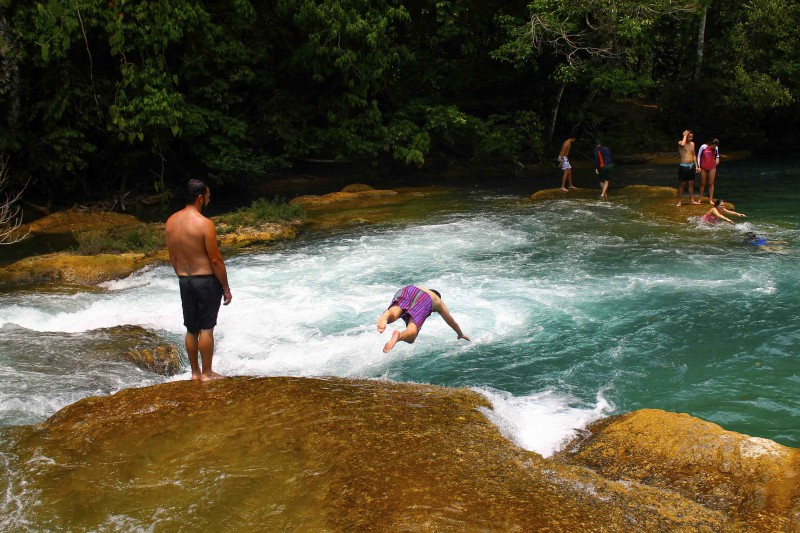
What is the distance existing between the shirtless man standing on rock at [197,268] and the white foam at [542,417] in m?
2.42

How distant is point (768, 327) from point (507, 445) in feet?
16.3

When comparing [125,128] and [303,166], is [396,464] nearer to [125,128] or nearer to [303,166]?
[125,128]

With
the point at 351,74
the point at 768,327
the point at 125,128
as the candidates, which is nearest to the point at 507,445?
the point at 768,327

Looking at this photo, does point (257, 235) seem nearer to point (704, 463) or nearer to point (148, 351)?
point (148, 351)

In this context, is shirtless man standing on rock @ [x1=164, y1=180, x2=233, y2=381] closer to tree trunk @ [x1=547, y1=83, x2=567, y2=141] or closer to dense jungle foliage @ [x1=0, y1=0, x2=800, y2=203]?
dense jungle foliage @ [x1=0, y1=0, x2=800, y2=203]

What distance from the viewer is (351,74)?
802 inches

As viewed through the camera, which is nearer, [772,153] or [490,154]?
[490,154]

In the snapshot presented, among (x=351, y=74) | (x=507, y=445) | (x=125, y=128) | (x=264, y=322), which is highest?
(x=351, y=74)

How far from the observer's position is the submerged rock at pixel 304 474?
360 cm

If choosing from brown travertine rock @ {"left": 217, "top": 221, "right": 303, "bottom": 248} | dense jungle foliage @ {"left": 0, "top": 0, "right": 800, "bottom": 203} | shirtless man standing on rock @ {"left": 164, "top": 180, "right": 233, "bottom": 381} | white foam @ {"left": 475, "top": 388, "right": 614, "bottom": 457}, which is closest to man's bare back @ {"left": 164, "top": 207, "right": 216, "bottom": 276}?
shirtless man standing on rock @ {"left": 164, "top": 180, "right": 233, "bottom": 381}

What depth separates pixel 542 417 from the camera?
564 cm

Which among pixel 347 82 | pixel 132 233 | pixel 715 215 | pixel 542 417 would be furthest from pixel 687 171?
pixel 132 233

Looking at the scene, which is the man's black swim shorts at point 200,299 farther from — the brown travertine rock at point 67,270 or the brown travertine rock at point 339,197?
the brown travertine rock at point 339,197

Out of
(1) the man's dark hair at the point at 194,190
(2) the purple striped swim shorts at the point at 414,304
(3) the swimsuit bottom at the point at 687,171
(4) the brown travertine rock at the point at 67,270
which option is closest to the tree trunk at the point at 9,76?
(4) the brown travertine rock at the point at 67,270
